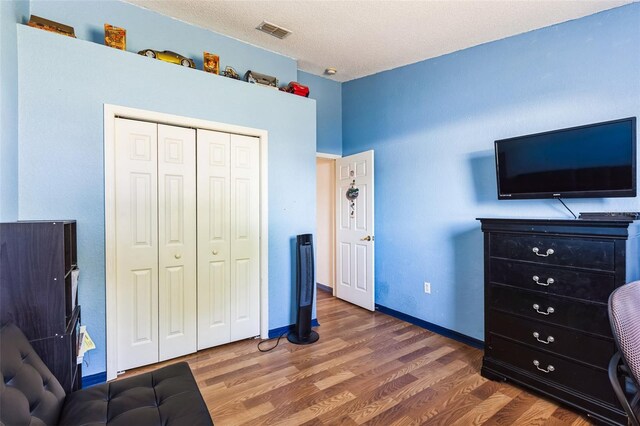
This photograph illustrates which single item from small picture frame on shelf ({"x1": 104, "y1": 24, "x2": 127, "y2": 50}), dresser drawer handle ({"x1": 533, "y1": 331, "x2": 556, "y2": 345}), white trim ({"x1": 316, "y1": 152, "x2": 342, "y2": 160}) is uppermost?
small picture frame on shelf ({"x1": 104, "y1": 24, "x2": 127, "y2": 50})

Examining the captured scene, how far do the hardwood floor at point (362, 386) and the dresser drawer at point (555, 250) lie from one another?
0.98 meters

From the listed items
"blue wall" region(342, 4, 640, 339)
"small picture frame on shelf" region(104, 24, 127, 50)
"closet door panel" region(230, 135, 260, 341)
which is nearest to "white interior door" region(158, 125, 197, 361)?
"closet door panel" region(230, 135, 260, 341)

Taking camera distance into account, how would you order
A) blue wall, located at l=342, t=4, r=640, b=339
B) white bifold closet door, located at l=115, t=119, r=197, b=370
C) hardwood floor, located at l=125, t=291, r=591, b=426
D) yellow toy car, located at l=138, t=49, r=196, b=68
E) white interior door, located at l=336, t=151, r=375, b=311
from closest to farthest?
Result: hardwood floor, located at l=125, t=291, r=591, b=426 → blue wall, located at l=342, t=4, r=640, b=339 → white bifold closet door, located at l=115, t=119, r=197, b=370 → yellow toy car, located at l=138, t=49, r=196, b=68 → white interior door, located at l=336, t=151, r=375, b=311

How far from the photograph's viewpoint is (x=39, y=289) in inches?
59.0

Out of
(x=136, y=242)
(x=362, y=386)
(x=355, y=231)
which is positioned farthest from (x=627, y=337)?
(x=355, y=231)

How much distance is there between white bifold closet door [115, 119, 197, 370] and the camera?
7.86 ft

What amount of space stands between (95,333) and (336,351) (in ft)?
6.40

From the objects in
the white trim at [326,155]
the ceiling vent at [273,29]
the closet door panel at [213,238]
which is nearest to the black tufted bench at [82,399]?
the closet door panel at [213,238]

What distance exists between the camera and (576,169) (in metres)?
2.21

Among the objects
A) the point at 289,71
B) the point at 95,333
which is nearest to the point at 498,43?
the point at 289,71

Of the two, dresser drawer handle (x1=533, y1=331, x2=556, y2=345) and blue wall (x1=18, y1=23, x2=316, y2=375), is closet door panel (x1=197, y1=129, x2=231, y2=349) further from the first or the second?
dresser drawer handle (x1=533, y1=331, x2=556, y2=345)

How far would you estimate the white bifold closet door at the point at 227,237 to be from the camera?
278 cm

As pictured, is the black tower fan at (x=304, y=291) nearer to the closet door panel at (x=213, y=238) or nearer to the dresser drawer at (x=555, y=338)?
the closet door panel at (x=213, y=238)

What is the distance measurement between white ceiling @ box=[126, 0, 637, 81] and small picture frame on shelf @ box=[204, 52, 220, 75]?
302 mm
